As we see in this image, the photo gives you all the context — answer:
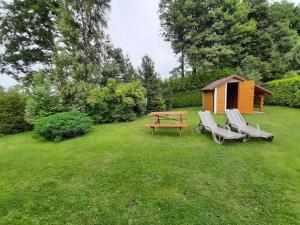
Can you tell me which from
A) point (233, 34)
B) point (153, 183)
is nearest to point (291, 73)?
point (233, 34)

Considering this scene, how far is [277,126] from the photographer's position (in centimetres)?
877

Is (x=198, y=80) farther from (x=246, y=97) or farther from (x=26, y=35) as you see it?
(x=26, y=35)

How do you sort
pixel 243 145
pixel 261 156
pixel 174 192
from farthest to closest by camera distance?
1. pixel 243 145
2. pixel 261 156
3. pixel 174 192

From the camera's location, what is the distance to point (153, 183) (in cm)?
396

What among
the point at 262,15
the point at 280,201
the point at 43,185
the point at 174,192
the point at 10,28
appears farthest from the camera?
the point at 262,15

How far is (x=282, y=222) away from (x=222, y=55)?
2079 cm

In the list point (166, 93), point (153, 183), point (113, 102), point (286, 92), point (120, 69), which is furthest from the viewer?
point (166, 93)

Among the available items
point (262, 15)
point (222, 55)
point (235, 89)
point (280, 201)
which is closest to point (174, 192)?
point (280, 201)

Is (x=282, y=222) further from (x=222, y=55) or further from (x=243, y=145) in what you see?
(x=222, y=55)

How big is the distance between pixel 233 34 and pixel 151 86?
1312cm

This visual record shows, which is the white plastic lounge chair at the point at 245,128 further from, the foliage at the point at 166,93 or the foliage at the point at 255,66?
the foliage at the point at 255,66

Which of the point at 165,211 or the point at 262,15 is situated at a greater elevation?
the point at 262,15

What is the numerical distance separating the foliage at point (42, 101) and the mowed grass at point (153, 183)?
319cm

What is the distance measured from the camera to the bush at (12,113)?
32.4 ft
